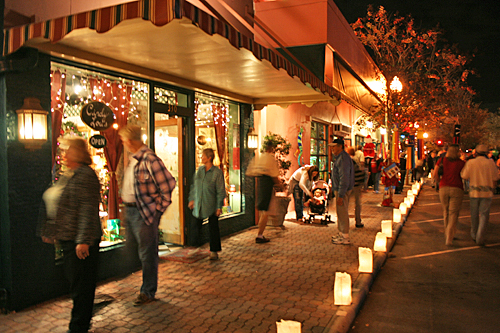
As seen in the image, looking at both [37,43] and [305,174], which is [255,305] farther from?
[305,174]

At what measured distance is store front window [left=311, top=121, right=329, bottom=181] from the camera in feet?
48.6

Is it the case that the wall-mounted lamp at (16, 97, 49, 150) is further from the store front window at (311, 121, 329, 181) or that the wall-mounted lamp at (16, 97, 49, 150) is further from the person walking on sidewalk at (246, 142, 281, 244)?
the store front window at (311, 121, 329, 181)

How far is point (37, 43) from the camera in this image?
442cm

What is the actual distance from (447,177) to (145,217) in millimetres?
6134

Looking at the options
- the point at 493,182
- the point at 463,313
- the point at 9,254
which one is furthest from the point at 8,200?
the point at 493,182

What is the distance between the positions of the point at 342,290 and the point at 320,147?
1152 cm

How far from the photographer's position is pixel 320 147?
51.8 feet

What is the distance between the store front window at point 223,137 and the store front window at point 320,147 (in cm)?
588

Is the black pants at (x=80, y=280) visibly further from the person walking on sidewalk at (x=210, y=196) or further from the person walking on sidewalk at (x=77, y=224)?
the person walking on sidewalk at (x=210, y=196)

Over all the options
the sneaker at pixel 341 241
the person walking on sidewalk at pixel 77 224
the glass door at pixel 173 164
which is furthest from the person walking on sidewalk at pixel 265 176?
the person walking on sidewalk at pixel 77 224

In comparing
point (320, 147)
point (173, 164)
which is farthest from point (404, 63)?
point (173, 164)

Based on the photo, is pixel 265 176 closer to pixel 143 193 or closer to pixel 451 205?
pixel 143 193

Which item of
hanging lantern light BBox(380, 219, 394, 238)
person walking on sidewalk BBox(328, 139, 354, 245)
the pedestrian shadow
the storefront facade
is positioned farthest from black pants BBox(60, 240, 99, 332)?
hanging lantern light BBox(380, 219, 394, 238)

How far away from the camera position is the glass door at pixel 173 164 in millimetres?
7488
